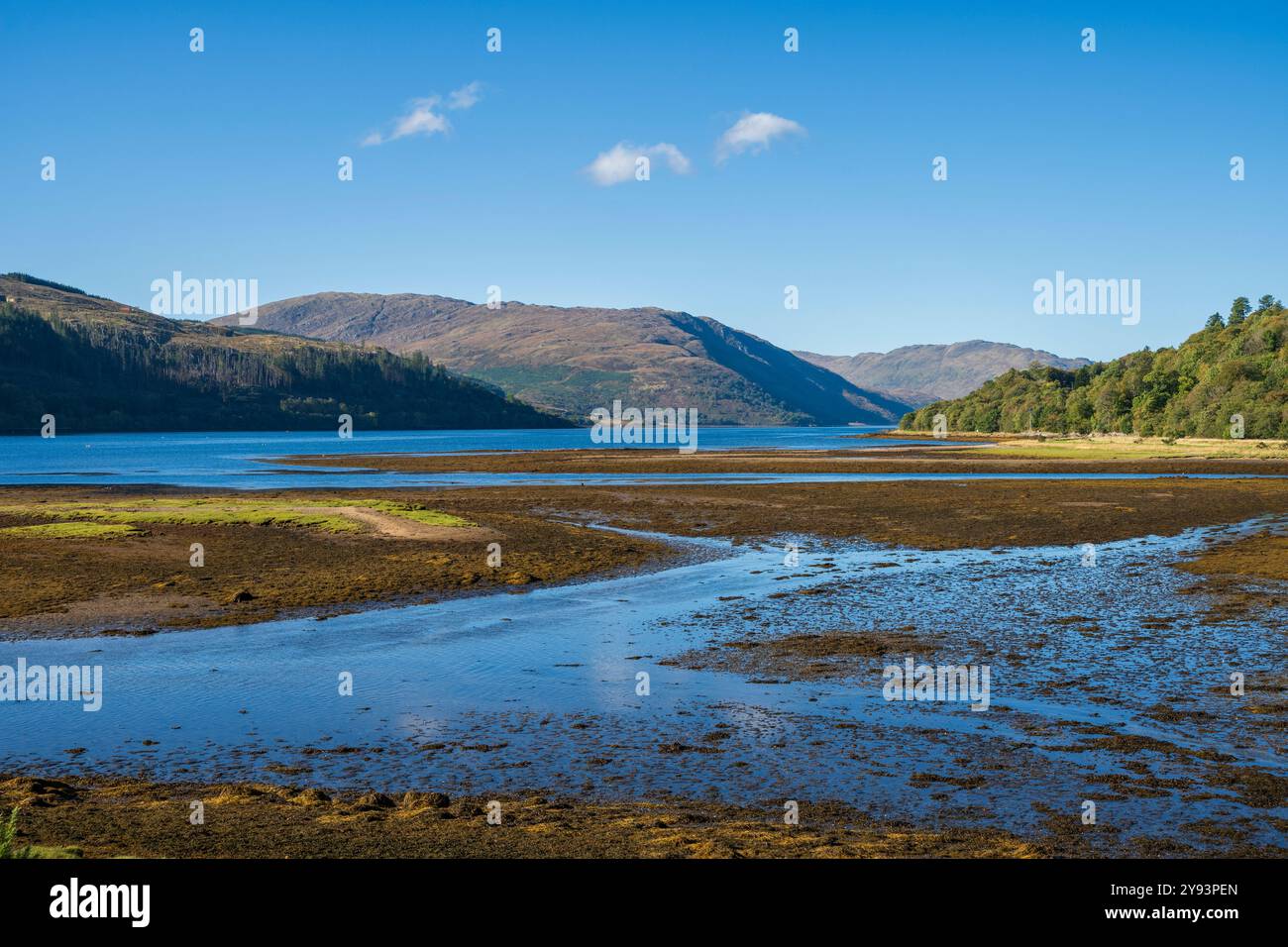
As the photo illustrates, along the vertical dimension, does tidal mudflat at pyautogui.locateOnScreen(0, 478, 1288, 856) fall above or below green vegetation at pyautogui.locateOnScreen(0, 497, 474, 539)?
below

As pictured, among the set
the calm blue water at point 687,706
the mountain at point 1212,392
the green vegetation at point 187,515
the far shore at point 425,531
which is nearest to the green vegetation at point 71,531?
the green vegetation at point 187,515

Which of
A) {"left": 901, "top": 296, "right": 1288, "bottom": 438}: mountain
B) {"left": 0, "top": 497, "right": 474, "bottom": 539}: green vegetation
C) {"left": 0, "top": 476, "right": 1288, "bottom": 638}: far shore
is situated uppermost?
{"left": 901, "top": 296, "right": 1288, "bottom": 438}: mountain

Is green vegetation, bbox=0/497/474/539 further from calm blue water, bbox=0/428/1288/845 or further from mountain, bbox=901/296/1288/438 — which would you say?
mountain, bbox=901/296/1288/438

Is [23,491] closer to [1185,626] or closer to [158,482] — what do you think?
[158,482]

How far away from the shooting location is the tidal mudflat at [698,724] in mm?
11727

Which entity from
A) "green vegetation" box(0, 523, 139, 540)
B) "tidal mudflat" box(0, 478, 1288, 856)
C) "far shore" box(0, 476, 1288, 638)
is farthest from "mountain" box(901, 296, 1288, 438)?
"green vegetation" box(0, 523, 139, 540)

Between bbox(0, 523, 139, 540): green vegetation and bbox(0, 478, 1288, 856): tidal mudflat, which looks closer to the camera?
bbox(0, 478, 1288, 856): tidal mudflat

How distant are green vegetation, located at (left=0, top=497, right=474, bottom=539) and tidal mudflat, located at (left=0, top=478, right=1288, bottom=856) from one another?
744 inches

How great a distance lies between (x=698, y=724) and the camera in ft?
55.4

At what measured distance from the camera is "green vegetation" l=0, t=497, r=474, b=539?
4388 centimetres

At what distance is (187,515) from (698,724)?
40.1 metres

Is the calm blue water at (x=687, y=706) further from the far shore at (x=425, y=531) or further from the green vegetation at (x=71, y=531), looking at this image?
the green vegetation at (x=71, y=531)

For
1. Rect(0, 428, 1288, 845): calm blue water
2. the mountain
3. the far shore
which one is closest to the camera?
Rect(0, 428, 1288, 845): calm blue water

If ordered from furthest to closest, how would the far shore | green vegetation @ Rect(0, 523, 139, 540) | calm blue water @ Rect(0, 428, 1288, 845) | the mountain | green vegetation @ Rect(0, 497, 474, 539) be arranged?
the mountain → green vegetation @ Rect(0, 497, 474, 539) → green vegetation @ Rect(0, 523, 139, 540) → the far shore → calm blue water @ Rect(0, 428, 1288, 845)
